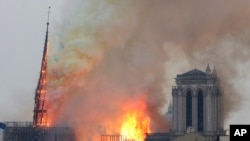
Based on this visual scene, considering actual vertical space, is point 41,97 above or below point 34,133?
above

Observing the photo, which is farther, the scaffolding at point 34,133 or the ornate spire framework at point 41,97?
the ornate spire framework at point 41,97

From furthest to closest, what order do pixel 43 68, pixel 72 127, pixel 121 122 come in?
pixel 121 122
pixel 43 68
pixel 72 127

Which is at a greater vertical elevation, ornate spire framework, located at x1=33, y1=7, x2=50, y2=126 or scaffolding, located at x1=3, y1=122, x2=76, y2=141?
ornate spire framework, located at x1=33, y1=7, x2=50, y2=126

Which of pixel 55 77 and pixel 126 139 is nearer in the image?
pixel 55 77

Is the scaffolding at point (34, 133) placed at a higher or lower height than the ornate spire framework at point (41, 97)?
lower

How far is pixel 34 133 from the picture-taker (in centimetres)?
18100

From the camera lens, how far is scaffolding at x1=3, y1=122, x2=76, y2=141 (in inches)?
6503

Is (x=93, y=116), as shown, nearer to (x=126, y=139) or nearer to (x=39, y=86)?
(x=39, y=86)

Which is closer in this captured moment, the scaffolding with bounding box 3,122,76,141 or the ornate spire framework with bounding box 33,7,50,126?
the scaffolding with bounding box 3,122,76,141

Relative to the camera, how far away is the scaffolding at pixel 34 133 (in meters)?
165

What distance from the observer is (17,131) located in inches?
7392

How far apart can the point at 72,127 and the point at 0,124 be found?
33.1m

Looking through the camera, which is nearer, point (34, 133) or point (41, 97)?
point (41, 97)

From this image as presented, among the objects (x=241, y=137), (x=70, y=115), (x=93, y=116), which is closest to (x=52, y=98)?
(x=70, y=115)
